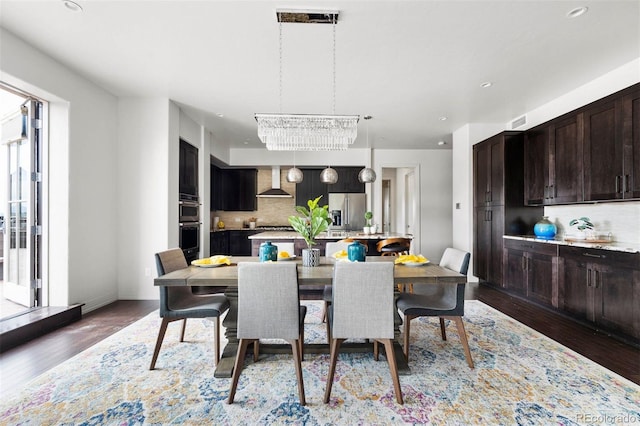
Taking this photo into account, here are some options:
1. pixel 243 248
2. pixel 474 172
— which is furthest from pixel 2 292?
pixel 474 172

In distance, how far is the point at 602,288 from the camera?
2.88 meters

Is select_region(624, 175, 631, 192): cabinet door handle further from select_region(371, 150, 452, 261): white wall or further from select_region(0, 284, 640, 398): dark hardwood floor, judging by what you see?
select_region(371, 150, 452, 261): white wall

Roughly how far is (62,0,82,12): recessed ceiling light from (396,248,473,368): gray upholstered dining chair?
3.43 metres

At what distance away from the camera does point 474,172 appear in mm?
5172

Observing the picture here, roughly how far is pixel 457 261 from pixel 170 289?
237 centimetres

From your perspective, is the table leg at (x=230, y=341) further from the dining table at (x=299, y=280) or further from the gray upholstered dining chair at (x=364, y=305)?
the gray upholstered dining chair at (x=364, y=305)

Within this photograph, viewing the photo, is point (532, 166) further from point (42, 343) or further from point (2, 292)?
point (2, 292)

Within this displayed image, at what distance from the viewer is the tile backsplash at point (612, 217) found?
3.19 meters

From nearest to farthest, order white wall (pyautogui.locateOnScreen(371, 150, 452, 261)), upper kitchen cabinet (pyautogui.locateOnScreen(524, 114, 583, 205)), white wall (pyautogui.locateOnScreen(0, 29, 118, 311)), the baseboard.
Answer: the baseboard < white wall (pyautogui.locateOnScreen(0, 29, 118, 311)) < upper kitchen cabinet (pyautogui.locateOnScreen(524, 114, 583, 205)) < white wall (pyautogui.locateOnScreen(371, 150, 452, 261))

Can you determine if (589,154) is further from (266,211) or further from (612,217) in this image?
(266,211)

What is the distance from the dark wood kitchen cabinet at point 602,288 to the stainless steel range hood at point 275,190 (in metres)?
5.40

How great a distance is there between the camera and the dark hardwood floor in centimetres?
221

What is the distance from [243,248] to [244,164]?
80.1 inches

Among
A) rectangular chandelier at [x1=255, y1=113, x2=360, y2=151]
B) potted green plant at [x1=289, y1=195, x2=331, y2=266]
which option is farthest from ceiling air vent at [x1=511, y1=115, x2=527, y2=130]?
potted green plant at [x1=289, y1=195, x2=331, y2=266]
